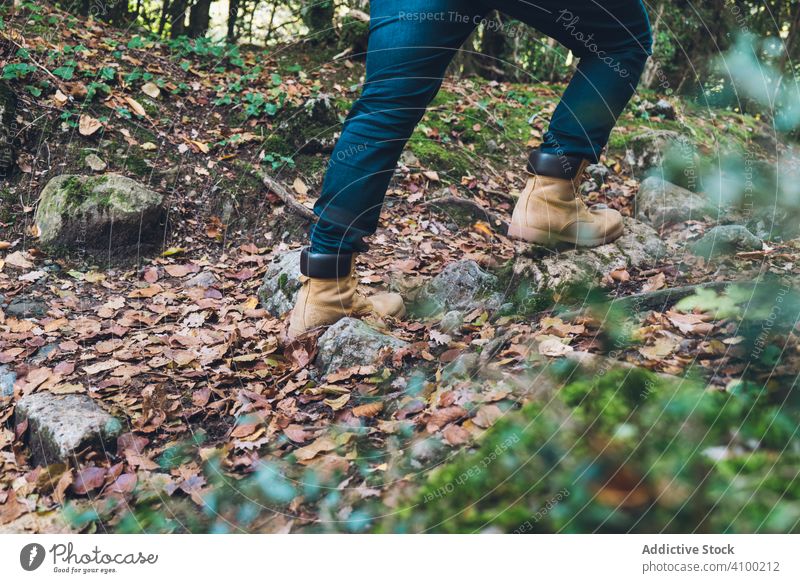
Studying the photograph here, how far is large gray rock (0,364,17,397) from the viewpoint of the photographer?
240 centimetres

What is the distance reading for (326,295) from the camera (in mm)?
2445

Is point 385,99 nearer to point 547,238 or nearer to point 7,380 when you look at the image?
point 547,238

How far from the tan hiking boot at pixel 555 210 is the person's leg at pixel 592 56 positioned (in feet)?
0.23

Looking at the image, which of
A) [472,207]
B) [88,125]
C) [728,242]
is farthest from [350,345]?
[88,125]

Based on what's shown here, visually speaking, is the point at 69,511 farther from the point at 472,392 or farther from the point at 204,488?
the point at 472,392

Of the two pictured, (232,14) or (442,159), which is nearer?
(442,159)

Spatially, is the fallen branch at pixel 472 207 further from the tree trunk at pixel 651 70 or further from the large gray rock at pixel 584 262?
the tree trunk at pixel 651 70

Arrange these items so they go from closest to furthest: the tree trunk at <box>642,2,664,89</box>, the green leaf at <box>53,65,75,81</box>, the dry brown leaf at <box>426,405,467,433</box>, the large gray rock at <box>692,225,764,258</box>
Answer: the dry brown leaf at <box>426,405,467,433</box>
the large gray rock at <box>692,225,764,258</box>
the green leaf at <box>53,65,75,81</box>
the tree trunk at <box>642,2,664,89</box>

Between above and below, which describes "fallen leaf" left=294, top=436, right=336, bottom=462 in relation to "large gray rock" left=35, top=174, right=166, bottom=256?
below

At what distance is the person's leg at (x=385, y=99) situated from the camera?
6.35ft

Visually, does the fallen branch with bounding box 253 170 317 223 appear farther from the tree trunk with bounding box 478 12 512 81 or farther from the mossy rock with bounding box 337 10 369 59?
the tree trunk with bounding box 478 12 512 81

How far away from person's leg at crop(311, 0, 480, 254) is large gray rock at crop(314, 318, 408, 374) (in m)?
0.38

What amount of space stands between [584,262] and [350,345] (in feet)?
3.79

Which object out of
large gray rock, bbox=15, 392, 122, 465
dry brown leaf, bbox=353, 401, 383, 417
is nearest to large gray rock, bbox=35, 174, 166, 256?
large gray rock, bbox=15, 392, 122, 465
